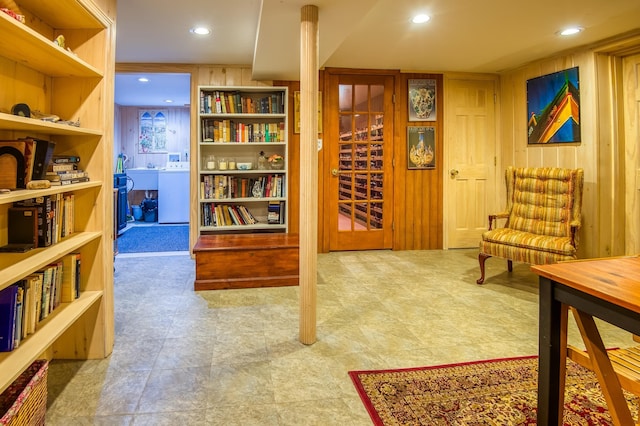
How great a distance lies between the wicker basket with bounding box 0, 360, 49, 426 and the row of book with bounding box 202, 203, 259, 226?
9.17 feet

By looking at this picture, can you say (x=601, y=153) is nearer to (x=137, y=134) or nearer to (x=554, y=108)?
(x=554, y=108)

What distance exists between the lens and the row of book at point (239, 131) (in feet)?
14.0

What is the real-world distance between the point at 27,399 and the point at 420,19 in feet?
11.2

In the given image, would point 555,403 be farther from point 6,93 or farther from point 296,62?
point 296,62

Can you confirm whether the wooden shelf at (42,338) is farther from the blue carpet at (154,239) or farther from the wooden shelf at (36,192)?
the blue carpet at (154,239)

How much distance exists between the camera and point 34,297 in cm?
165

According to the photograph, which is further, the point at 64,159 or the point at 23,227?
the point at 64,159

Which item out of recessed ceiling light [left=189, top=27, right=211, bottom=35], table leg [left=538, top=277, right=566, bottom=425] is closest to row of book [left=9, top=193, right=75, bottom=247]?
recessed ceiling light [left=189, top=27, right=211, bottom=35]

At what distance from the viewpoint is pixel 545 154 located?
4.29 metres

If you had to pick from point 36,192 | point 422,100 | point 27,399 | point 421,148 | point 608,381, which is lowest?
point 27,399

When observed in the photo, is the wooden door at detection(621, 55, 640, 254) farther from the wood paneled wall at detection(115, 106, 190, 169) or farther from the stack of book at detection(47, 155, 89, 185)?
the wood paneled wall at detection(115, 106, 190, 169)

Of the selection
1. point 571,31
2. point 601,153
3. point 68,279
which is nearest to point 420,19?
point 571,31

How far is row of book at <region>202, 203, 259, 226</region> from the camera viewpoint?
14.1ft

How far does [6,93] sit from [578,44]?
4572mm
